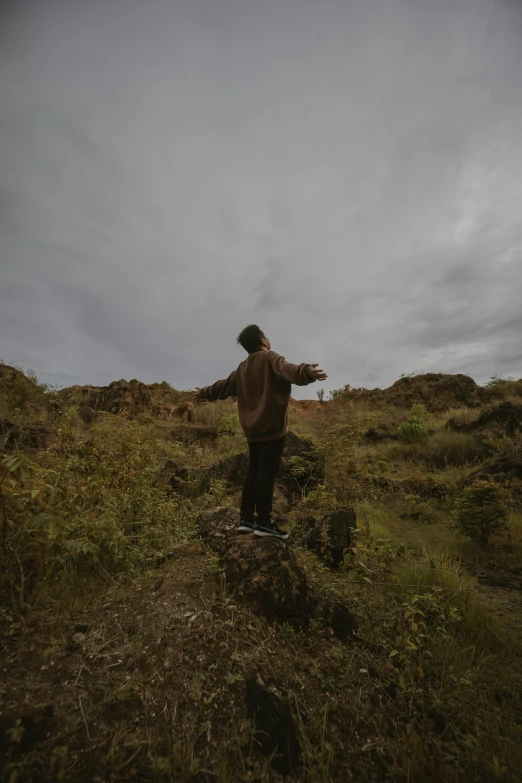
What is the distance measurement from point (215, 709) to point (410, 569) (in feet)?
7.83

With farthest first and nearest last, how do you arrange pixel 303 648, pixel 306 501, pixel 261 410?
pixel 306 501 < pixel 261 410 < pixel 303 648

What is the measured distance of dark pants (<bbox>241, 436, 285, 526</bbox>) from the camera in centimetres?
308

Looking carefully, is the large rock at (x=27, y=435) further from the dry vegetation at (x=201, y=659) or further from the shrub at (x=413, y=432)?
the shrub at (x=413, y=432)

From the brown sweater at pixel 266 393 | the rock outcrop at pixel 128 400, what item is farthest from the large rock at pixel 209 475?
the rock outcrop at pixel 128 400

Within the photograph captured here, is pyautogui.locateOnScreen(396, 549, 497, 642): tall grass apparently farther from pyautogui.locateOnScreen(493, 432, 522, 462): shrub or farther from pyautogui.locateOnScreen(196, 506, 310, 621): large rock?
pyautogui.locateOnScreen(493, 432, 522, 462): shrub

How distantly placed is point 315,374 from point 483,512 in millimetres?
4031

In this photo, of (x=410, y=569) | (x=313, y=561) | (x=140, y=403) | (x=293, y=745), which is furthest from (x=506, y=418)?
(x=140, y=403)

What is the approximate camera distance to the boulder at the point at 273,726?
1.66 meters

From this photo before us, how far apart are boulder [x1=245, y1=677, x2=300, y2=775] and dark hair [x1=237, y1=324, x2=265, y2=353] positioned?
2.80 metres

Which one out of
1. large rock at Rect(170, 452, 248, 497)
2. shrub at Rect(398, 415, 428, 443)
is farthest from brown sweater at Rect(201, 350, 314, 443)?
shrub at Rect(398, 415, 428, 443)

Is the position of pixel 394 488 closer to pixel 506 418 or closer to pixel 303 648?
pixel 506 418

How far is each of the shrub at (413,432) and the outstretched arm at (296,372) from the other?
9110mm

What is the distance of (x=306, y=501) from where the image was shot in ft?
17.9

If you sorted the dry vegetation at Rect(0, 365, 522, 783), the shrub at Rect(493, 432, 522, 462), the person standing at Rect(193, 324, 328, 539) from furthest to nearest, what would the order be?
the shrub at Rect(493, 432, 522, 462) → the person standing at Rect(193, 324, 328, 539) → the dry vegetation at Rect(0, 365, 522, 783)
